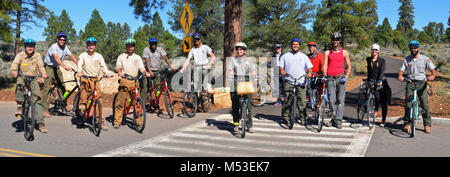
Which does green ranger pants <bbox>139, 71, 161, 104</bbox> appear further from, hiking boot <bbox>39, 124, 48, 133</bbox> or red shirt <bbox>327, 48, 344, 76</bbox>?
red shirt <bbox>327, 48, 344, 76</bbox>

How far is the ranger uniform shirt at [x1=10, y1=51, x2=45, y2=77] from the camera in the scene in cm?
693

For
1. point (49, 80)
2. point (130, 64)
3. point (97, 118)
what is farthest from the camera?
point (49, 80)

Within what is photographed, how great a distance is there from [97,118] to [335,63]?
5.20 meters

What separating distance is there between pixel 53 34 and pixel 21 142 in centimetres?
5256

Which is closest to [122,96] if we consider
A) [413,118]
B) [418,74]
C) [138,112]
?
[138,112]

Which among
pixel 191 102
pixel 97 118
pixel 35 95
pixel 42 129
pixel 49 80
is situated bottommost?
pixel 42 129

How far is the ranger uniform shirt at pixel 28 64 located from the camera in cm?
693

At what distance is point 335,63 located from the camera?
7.39 meters

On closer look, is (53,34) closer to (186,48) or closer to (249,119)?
(186,48)

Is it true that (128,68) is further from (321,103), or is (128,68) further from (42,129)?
(321,103)

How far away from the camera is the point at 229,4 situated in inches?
446

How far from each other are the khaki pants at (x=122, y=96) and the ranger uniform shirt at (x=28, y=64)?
1.58 metres

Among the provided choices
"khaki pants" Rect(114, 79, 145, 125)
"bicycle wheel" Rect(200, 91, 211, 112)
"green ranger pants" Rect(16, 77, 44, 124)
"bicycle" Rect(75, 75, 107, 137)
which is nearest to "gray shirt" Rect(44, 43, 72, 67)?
"green ranger pants" Rect(16, 77, 44, 124)
